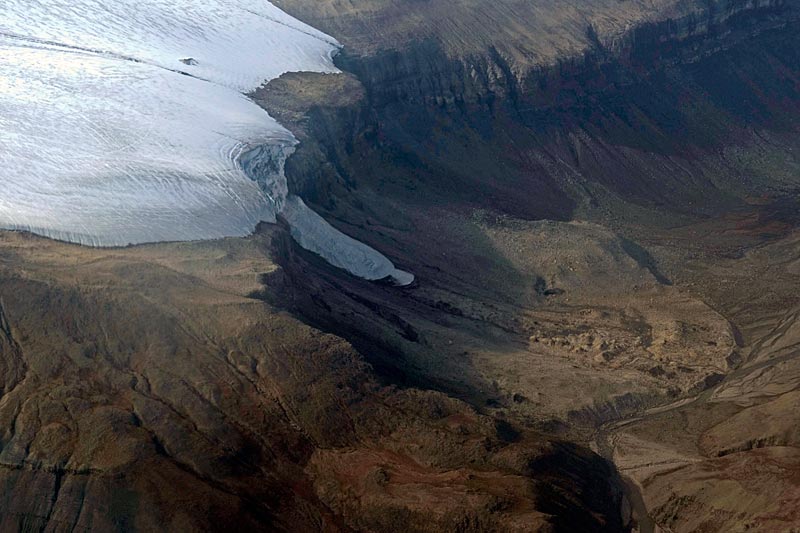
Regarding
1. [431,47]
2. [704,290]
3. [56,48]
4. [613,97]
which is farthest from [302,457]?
[613,97]

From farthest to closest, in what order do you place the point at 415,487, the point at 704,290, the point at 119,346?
the point at 704,290 < the point at 119,346 < the point at 415,487

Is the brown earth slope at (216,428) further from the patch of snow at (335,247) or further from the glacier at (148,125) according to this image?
the patch of snow at (335,247)

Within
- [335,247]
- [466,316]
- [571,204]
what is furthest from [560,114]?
[335,247]

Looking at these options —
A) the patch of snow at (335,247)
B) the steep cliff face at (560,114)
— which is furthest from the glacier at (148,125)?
the steep cliff face at (560,114)

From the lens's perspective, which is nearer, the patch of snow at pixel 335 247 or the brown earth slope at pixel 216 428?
the brown earth slope at pixel 216 428

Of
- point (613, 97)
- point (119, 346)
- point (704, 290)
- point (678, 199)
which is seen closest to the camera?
point (119, 346)

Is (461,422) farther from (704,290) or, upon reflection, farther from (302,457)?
(704,290)

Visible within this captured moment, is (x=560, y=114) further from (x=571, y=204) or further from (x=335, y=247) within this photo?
(x=335, y=247)
